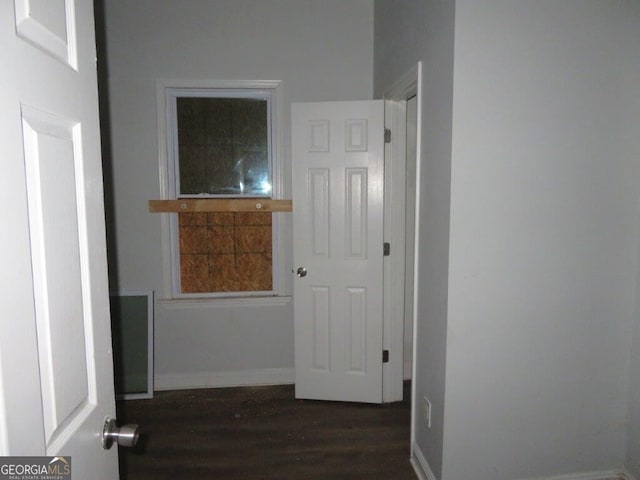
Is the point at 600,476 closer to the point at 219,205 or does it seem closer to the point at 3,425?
the point at 3,425

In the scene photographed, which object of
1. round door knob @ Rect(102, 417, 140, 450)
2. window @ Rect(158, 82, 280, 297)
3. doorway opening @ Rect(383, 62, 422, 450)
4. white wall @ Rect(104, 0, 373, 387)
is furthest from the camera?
window @ Rect(158, 82, 280, 297)

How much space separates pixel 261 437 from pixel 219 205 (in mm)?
1598

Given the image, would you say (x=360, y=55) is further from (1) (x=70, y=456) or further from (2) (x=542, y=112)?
(1) (x=70, y=456)

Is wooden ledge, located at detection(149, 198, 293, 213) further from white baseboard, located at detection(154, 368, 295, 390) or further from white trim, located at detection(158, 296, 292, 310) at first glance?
white baseboard, located at detection(154, 368, 295, 390)

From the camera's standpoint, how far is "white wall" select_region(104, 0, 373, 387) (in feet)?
9.82

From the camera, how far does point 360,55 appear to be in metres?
3.13

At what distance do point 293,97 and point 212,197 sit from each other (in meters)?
0.95

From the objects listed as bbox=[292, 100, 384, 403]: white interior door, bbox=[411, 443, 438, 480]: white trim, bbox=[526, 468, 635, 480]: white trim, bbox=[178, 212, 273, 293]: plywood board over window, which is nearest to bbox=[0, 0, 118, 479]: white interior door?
bbox=[411, 443, 438, 480]: white trim

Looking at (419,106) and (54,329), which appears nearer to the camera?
(54,329)

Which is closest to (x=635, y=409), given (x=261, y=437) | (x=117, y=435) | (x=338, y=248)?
(x=338, y=248)

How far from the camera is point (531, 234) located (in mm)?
1938

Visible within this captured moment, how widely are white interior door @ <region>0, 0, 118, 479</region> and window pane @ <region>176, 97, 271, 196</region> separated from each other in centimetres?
219

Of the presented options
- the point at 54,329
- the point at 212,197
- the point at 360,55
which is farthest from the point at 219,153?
the point at 54,329

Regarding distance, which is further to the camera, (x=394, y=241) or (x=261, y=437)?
(x=394, y=241)
